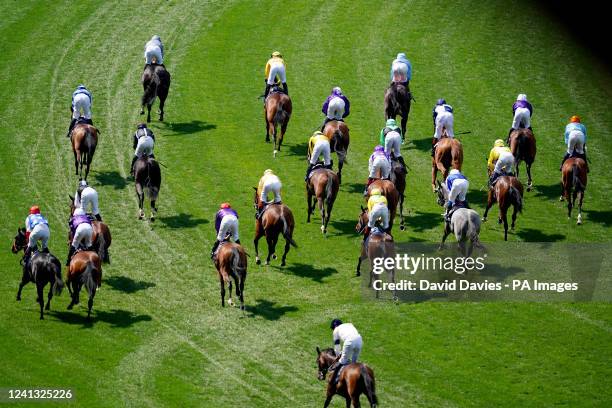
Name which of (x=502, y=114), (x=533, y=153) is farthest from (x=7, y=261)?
(x=502, y=114)

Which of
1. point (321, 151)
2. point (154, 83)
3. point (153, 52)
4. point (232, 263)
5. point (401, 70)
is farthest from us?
point (153, 52)

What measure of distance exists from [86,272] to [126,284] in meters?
3.03

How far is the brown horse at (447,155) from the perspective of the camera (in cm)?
4044

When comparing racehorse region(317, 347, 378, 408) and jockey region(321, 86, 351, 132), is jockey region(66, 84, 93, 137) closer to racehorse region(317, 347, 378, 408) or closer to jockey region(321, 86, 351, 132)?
jockey region(321, 86, 351, 132)

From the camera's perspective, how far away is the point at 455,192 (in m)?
36.1

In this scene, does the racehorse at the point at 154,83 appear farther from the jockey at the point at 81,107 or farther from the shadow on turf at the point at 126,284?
the shadow on turf at the point at 126,284

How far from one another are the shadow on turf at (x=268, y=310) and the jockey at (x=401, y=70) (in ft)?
41.5

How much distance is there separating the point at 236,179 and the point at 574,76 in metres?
16.0

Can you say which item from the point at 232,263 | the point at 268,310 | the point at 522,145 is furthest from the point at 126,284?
the point at 522,145

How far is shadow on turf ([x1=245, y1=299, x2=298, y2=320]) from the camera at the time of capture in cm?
3384

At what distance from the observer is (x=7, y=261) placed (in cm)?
3691

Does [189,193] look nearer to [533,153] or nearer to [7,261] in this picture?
[7,261]

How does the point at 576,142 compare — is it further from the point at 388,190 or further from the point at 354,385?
the point at 354,385

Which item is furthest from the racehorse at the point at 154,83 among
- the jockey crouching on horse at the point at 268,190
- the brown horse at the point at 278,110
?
the jockey crouching on horse at the point at 268,190
